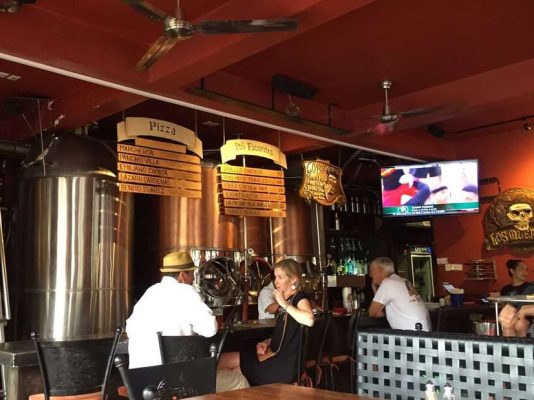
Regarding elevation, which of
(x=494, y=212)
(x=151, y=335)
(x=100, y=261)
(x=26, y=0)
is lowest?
(x=151, y=335)

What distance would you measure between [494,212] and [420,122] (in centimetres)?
250

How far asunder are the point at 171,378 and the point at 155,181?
10.8 ft

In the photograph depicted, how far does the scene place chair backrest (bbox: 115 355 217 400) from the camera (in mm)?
1860

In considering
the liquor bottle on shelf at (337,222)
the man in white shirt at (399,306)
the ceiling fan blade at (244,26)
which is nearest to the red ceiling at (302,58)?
the ceiling fan blade at (244,26)

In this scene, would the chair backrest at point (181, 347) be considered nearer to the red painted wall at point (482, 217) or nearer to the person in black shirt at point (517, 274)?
the person in black shirt at point (517, 274)

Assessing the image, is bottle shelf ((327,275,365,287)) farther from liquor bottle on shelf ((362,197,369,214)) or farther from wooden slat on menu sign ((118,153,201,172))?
wooden slat on menu sign ((118,153,201,172))

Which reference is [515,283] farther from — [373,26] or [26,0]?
[26,0]

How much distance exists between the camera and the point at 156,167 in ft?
17.0

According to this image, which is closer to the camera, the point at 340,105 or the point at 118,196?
the point at 118,196

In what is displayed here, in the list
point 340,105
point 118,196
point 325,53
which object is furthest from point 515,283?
point 118,196

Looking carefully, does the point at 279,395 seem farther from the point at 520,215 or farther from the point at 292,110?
the point at 520,215

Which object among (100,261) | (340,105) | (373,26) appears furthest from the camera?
Result: (340,105)

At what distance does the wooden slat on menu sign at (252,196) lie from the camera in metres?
5.98

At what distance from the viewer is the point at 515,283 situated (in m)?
6.61
